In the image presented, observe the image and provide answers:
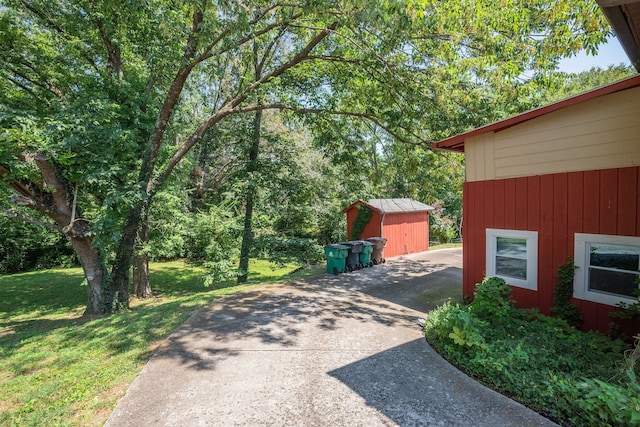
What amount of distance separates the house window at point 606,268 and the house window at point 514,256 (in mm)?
602

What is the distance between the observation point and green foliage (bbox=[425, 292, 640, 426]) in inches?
103

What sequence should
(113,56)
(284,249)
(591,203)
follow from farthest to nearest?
(284,249) < (113,56) < (591,203)

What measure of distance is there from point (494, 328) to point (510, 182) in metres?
2.61

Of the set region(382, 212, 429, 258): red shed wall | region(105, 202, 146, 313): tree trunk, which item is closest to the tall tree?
region(105, 202, 146, 313): tree trunk

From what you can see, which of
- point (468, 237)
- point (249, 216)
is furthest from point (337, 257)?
point (468, 237)

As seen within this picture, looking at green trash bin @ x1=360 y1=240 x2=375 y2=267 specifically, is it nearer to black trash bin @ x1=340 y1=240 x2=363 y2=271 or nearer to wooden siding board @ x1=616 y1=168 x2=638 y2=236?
black trash bin @ x1=340 y1=240 x2=363 y2=271

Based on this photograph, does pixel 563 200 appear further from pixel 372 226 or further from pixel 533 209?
pixel 372 226

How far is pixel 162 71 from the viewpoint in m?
7.88

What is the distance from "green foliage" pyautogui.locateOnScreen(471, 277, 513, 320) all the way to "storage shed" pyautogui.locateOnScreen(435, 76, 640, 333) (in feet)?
2.06

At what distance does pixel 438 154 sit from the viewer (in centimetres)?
862

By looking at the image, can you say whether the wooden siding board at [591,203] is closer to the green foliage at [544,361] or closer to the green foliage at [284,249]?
the green foliage at [544,361]

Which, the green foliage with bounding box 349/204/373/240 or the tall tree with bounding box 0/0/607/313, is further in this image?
the green foliage with bounding box 349/204/373/240

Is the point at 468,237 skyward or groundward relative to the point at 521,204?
groundward

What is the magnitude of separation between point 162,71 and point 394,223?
399 inches
